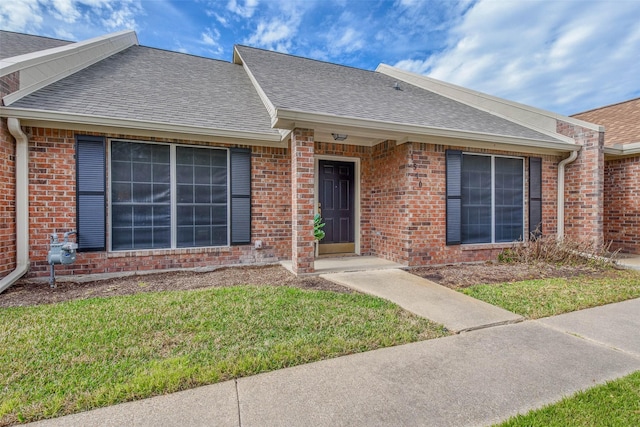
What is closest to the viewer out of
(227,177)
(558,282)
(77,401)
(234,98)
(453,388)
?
(77,401)

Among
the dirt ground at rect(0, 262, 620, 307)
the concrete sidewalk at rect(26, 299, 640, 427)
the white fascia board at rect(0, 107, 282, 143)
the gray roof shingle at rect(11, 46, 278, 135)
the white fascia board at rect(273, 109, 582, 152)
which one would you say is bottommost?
the concrete sidewalk at rect(26, 299, 640, 427)

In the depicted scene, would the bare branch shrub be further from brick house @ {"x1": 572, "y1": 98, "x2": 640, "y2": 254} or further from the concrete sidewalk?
the concrete sidewalk

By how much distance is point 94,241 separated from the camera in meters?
4.93

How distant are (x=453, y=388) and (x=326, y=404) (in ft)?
2.98

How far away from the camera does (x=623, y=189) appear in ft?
24.6

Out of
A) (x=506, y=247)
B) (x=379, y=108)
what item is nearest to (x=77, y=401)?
(x=379, y=108)

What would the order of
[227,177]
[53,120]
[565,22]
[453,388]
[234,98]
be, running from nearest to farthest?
[453,388]
[53,120]
[227,177]
[234,98]
[565,22]

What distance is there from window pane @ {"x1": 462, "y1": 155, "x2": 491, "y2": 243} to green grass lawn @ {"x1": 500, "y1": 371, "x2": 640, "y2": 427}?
4494 millimetres

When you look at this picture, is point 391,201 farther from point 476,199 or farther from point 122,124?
point 122,124

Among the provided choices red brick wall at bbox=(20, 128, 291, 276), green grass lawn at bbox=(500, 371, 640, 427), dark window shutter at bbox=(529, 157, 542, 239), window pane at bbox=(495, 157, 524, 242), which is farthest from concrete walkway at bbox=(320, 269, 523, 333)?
dark window shutter at bbox=(529, 157, 542, 239)

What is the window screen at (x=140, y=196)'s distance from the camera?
5.12m

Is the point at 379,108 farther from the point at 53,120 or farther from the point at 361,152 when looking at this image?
the point at 53,120

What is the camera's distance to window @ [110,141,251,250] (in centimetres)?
517

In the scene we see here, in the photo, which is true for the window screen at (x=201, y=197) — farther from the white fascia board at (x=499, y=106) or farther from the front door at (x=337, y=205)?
the white fascia board at (x=499, y=106)
